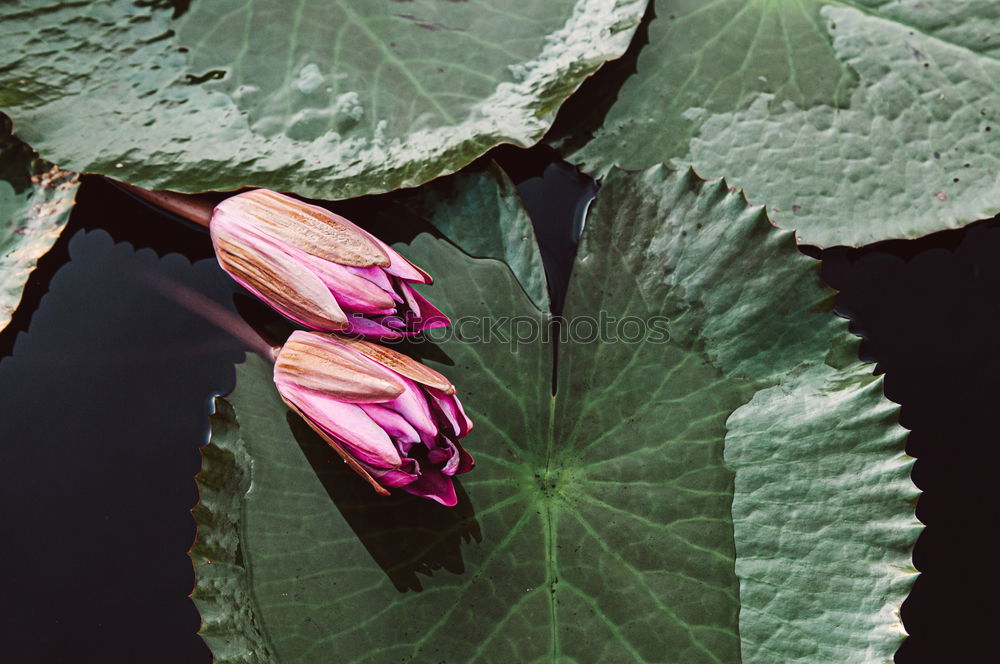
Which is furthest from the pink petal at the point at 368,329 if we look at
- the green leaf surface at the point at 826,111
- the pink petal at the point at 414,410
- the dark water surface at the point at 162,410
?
the green leaf surface at the point at 826,111

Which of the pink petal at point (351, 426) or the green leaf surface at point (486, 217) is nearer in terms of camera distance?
the pink petal at point (351, 426)

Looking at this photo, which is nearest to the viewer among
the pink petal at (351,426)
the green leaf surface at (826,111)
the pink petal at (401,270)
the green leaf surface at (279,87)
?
the pink petal at (351,426)

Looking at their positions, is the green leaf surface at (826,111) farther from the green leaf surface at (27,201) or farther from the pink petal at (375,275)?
the green leaf surface at (27,201)

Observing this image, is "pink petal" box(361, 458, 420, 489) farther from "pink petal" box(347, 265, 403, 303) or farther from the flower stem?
the flower stem

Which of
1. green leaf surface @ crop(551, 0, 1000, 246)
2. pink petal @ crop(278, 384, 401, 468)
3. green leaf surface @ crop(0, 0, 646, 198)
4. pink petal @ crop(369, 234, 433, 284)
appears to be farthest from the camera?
green leaf surface @ crop(551, 0, 1000, 246)

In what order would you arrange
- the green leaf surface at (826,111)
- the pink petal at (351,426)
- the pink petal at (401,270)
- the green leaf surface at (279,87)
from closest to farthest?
1. the pink petal at (351,426)
2. the pink petal at (401,270)
3. the green leaf surface at (279,87)
4. the green leaf surface at (826,111)

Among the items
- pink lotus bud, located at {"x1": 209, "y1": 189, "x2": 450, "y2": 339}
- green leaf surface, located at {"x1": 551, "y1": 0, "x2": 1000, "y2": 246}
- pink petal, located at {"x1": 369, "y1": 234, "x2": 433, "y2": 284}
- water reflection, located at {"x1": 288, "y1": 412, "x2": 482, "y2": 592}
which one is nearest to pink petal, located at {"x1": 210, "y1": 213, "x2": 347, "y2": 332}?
pink lotus bud, located at {"x1": 209, "y1": 189, "x2": 450, "y2": 339}
